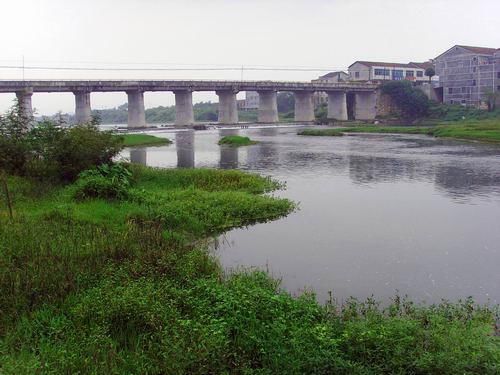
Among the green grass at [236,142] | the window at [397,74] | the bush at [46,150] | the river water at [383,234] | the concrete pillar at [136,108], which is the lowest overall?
the river water at [383,234]

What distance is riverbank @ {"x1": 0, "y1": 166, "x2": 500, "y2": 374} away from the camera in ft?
24.5

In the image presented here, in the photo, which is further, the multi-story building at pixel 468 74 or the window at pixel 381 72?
the window at pixel 381 72

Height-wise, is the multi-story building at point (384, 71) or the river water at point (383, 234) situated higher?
the multi-story building at point (384, 71)

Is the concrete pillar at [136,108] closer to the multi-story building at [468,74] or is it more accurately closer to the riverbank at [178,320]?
the multi-story building at [468,74]

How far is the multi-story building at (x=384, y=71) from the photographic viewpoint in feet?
394

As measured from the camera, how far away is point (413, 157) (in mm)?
42094

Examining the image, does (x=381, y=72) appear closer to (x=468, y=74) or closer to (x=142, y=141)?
(x=468, y=74)

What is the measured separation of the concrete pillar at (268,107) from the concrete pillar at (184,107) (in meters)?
18.2

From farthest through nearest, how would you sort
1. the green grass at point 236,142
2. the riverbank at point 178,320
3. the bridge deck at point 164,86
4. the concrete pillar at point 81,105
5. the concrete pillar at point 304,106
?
the concrete pillar at point 304,106, the concrete pillar at point 81,105, the bridge deck at point 164,86, the green grass at point 236,142, the riverbank at point 178,320

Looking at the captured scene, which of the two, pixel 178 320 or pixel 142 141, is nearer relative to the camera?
pixel 178 320

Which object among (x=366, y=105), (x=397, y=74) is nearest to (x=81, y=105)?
(x=366, y=105)

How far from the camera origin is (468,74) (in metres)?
99.6

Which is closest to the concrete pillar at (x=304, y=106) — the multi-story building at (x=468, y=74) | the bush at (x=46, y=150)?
the multi-story building at (x=468, y=74)

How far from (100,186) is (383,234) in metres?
10.7
